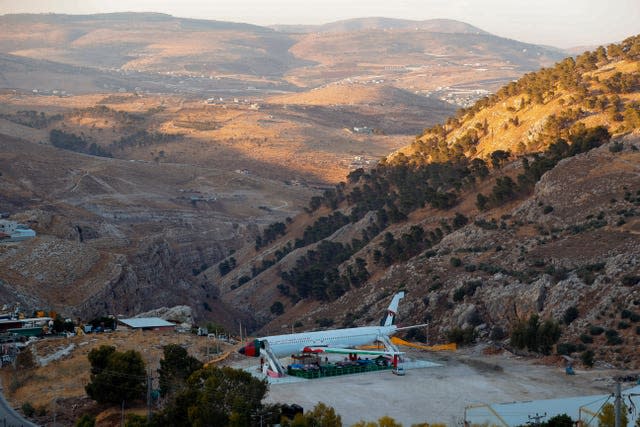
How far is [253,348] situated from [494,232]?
1053 inches

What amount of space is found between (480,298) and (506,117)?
4095 centimetres

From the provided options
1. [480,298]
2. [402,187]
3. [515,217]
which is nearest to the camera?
[480,298]

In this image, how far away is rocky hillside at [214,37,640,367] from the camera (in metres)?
57.1

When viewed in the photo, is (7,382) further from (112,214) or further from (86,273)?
(112,214)

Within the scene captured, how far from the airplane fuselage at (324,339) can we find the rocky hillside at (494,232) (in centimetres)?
609

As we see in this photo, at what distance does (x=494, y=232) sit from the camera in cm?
7069

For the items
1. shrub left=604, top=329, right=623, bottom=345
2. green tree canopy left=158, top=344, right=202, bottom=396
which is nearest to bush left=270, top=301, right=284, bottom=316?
shrub left=604, top=329, right=623, bottom=345

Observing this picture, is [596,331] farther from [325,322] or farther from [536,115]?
[536,115]

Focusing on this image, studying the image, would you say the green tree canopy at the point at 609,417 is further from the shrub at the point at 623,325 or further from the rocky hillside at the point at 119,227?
the rocky hillside at the point at 119,227

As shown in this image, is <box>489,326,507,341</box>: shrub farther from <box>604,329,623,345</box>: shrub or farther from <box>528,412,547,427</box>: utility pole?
<box>528,412,547,427</box>: utility pole

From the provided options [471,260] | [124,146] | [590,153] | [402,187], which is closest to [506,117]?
[402,187]

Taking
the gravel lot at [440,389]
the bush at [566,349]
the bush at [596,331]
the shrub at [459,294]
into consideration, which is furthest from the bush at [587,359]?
the shrub at [459,294]

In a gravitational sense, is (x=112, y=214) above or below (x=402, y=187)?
below

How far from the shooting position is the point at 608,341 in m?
50.1
